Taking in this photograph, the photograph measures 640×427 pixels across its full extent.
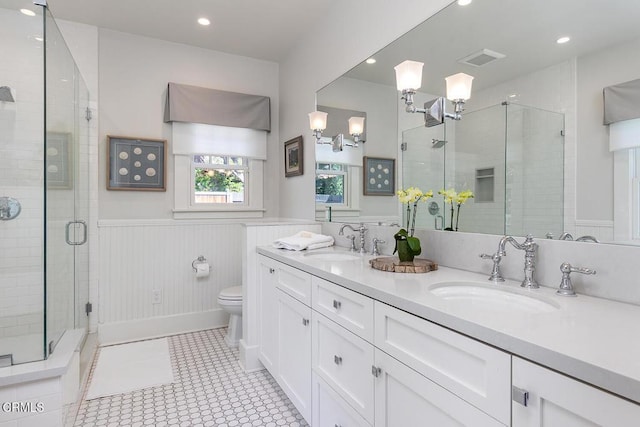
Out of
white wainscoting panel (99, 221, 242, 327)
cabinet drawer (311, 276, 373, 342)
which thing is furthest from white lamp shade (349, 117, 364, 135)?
white wainscoting panel (99, 221, 242, 327)

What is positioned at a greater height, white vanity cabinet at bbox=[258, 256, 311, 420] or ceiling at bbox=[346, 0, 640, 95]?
ceiling at bbox=[346, 0, 640, 95]

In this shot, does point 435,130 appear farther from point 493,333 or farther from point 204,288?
point 204,288

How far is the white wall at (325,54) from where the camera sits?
1.95 m

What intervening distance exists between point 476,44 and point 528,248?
92cm

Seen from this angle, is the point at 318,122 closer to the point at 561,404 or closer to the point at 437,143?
the point at 437,143

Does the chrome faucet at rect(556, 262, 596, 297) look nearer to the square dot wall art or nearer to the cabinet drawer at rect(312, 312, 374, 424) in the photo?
the cabinet drawer at rect(312, 312, 374, 424)

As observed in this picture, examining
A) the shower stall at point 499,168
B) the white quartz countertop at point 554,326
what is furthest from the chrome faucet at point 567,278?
the shower stall at point 499,168

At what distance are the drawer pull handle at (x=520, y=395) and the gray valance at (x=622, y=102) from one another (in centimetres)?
87

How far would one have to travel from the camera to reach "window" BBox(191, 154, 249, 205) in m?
3.23

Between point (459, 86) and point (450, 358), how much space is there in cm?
119

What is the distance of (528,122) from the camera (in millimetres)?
1286

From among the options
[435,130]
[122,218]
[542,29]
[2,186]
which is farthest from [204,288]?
[542,29]

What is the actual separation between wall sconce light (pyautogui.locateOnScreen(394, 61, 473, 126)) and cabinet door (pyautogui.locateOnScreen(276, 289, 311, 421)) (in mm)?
1135

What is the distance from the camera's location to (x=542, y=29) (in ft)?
4.10
